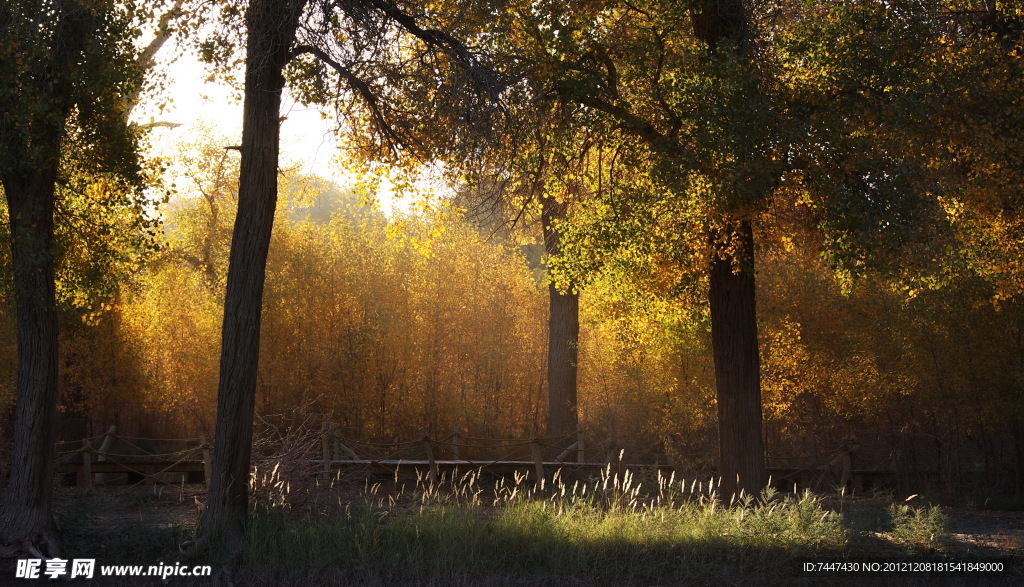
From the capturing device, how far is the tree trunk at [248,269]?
23.5ft

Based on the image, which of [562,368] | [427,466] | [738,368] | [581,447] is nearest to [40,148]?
[738,368]

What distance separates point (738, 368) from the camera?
9.83 m

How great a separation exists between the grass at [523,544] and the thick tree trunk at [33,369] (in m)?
0.43

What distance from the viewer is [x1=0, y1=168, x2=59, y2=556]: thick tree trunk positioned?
7.25m

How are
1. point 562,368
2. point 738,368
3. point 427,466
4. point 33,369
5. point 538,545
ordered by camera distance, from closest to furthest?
point 538,545 → point 33,369 → point 738,368 → point 427,466 → point 562,368

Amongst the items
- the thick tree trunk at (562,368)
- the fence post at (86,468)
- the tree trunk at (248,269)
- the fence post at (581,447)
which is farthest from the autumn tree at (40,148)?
the thick tree trunk at (562,368)

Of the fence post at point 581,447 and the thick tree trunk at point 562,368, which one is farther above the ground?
the thick tree trunk at point 562,368

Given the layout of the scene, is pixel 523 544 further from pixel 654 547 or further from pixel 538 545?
pixel 654 547

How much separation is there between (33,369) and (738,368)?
7845mm

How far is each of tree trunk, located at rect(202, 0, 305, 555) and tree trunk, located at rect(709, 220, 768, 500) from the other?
211 inches

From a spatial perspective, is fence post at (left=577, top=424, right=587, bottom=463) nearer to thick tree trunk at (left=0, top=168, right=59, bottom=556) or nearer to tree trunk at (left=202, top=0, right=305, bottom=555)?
tree trunk at (left=202, top=0, right=305, bottom=555)

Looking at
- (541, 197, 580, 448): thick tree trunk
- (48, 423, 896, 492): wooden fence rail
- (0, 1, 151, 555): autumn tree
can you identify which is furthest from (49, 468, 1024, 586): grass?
(541, 197, 580, 448): thick tree trunk

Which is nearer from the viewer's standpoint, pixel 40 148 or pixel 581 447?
pixel 40 148

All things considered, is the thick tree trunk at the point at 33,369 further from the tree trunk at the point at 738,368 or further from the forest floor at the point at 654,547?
the tree trunk at the point at 738,368
